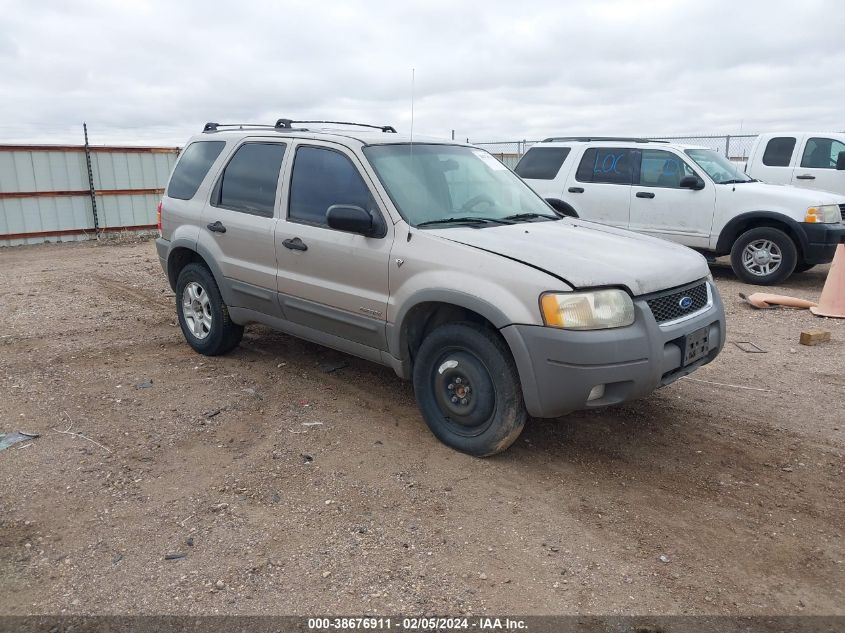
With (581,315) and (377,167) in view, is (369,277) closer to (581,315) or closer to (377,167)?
(377,167)

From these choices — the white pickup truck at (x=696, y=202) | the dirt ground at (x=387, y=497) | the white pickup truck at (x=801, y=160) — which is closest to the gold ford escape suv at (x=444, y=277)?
the dirt ground at (x=387, y=497)

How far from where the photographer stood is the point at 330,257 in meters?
4.55

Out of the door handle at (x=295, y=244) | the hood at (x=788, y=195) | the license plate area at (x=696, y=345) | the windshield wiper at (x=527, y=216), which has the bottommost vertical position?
the license plate area at (x=696, y=345)

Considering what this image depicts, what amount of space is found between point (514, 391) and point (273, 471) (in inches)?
56.9

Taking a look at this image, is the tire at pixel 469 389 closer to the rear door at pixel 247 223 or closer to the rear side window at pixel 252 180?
the rear door at pixel 247 223

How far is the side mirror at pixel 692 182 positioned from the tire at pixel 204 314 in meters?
6.39

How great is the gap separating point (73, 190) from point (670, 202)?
12.1 metres

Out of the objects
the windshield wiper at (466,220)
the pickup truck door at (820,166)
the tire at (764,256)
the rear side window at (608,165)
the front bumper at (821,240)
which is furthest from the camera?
the pickup truck door at (820,166)

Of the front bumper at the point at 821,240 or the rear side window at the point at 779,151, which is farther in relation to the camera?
the rear side window at the point at 779,151

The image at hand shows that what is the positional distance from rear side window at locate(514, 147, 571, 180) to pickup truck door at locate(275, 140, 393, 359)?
19.2 feet

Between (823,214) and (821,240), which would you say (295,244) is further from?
(823,214)

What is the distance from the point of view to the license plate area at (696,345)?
3850mm

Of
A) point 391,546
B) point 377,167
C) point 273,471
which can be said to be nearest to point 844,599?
point 391,546

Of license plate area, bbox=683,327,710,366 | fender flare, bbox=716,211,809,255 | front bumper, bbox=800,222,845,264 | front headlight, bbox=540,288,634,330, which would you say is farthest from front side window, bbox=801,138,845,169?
front headlight, bbox=540,288,634,330
